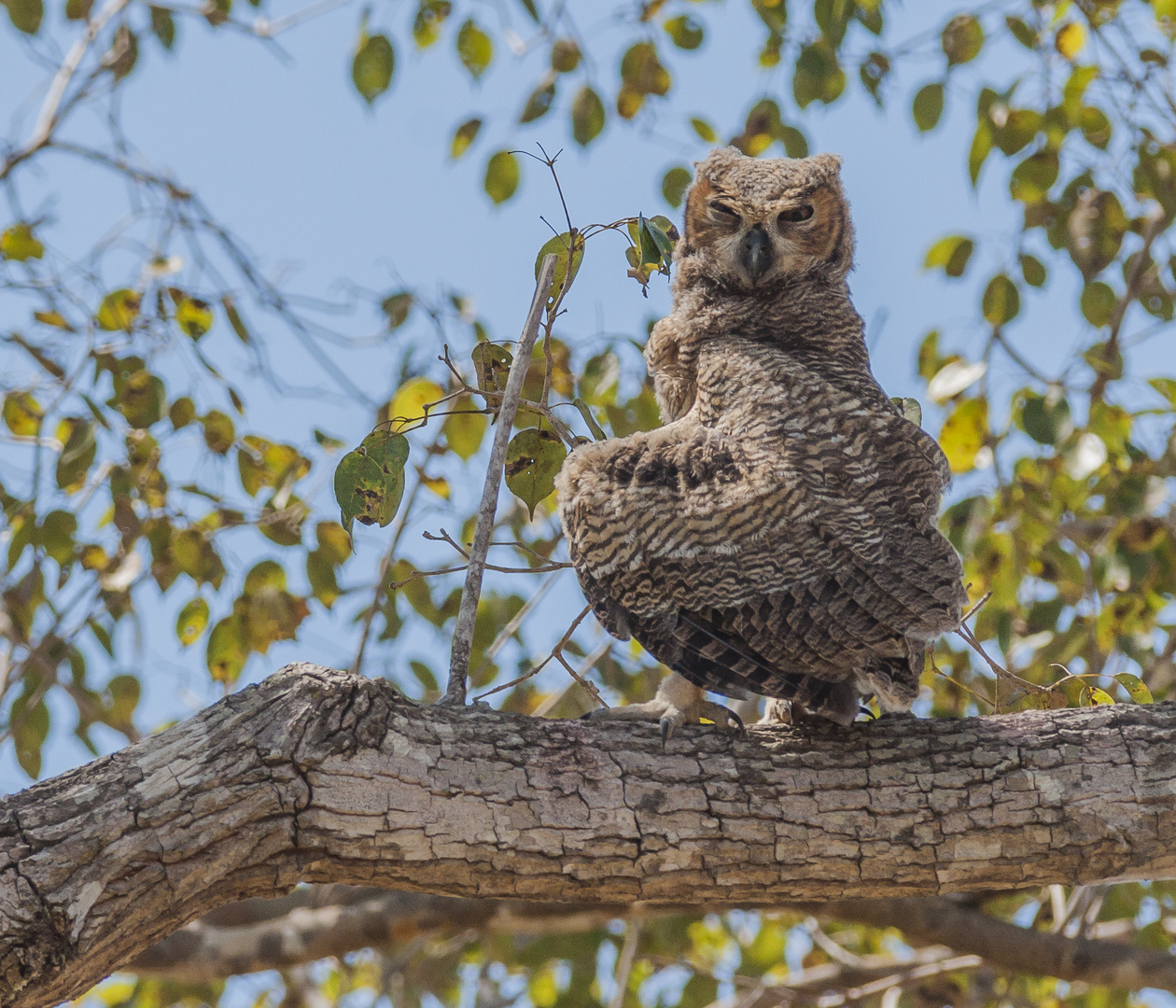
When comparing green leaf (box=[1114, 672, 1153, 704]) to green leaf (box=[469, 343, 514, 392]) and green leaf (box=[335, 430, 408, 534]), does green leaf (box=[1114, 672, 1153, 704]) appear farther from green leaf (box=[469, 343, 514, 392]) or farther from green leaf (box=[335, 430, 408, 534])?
green leaf (box=[335, 430, 408, 534])

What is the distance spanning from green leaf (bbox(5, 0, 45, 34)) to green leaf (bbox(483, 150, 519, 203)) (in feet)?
5.17

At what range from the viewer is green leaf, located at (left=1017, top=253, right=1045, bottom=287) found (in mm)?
4254

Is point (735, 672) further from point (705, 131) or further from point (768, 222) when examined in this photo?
point (705, 131)

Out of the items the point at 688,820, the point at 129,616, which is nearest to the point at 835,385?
the point at 688,820

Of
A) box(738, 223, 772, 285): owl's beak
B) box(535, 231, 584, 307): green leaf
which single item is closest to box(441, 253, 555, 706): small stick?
box(535, 231, 584, 307): green leaf

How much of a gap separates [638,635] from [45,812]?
3.79 feet

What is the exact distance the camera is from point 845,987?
14.8ft

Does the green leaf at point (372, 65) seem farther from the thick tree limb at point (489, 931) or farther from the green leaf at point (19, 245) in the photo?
the thick tree limb at point (489, 931)

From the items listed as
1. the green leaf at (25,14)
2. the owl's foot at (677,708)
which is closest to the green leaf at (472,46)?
the green leaf at (25,14)

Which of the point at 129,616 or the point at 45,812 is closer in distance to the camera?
the point at 45,812

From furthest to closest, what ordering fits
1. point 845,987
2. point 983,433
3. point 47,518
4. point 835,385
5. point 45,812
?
point 845,987 < point 983,433 < point 47,518 < point 835,385 < point 45,812

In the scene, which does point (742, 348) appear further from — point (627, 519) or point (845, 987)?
point (845, 987)

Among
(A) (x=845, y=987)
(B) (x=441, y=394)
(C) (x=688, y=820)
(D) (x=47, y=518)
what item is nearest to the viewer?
(C) (x=688, y=820)

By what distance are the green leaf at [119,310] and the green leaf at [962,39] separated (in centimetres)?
292
